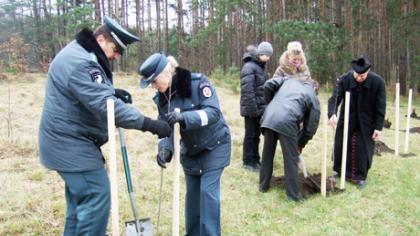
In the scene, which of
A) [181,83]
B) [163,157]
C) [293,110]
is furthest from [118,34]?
[293,110]

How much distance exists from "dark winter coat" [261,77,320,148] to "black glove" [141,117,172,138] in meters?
2.35

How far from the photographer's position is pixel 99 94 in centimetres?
290

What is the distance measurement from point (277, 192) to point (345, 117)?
58.2 inches

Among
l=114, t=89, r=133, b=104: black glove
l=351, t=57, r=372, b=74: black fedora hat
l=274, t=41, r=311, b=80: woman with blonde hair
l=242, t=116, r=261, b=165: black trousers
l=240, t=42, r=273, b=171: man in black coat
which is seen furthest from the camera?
l=242, t=116, r=261, b=165: black trousers

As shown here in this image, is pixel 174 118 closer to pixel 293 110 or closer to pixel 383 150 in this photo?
pixel 293 110

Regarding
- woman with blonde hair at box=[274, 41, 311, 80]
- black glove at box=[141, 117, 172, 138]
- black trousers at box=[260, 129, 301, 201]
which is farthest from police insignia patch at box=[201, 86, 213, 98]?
woman with blonde hair at box=[274, 41, 311, 80]

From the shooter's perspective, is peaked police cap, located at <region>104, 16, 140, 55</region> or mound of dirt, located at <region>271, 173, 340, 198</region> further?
mound of dirt, located at <region>271, 173, 340, 198</region>

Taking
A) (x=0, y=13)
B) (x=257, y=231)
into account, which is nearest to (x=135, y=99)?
(x=257, y=231)

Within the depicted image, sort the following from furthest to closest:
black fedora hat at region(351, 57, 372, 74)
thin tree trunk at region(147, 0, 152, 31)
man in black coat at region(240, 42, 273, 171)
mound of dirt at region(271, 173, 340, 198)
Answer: thin tree trunk at region(147, 0, 152, 31), man in black coat at region(240, 42, 273, 171), black fedora hat at region(351, 57, 372, 74), mound of dirt at region(271, 173, 340, 198)

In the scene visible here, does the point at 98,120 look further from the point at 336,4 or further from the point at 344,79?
the point at 336,4

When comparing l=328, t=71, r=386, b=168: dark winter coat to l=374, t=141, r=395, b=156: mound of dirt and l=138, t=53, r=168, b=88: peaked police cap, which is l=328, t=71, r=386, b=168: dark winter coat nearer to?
l=374, t=141, r=395, b=156: mound of dirt

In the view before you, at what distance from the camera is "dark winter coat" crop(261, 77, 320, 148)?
525cm

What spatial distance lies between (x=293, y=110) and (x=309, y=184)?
1.29m

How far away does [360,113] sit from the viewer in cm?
624
